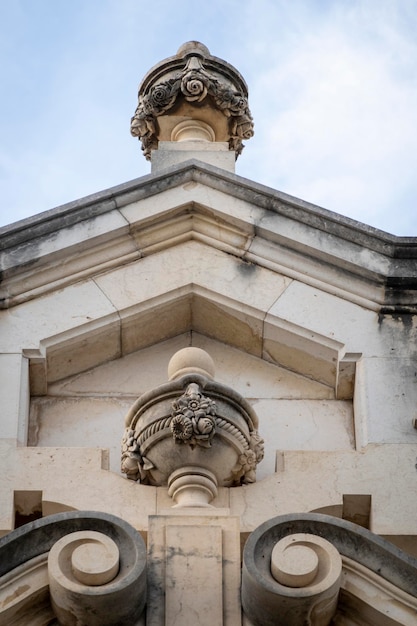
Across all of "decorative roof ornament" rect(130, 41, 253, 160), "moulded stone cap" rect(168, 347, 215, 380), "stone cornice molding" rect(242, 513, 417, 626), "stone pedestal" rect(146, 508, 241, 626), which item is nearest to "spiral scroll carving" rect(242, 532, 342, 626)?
"stone cornice molding" rect(242, 513, 417, 626)

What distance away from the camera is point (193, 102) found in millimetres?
14070

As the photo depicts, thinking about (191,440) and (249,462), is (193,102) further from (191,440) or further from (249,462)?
(191,440)

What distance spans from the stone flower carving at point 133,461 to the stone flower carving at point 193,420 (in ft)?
1.03

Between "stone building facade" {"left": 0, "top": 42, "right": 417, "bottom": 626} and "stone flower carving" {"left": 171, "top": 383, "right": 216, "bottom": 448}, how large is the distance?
13mm

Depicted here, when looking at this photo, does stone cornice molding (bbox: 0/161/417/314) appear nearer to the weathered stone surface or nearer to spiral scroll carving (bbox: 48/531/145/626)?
the weathered stone surface

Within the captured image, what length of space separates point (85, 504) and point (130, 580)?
156 centimetres

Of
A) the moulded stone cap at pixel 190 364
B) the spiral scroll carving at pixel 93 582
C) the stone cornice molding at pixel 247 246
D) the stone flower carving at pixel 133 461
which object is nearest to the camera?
Answer: the spiral scroll carving at pixel 93 582

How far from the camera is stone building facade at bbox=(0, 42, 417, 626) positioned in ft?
32.3

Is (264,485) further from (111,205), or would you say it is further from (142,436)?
(111,205)

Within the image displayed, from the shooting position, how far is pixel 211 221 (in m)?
12.7

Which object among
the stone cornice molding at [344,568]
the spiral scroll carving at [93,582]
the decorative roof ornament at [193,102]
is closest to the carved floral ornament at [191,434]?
the stone cornice molding at [344,568]

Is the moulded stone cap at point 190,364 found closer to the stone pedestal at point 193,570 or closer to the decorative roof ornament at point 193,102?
the stone pedestal at point 193,570

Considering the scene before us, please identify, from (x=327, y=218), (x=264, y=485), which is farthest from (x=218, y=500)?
(x=327, y=218)

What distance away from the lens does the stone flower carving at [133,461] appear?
36.7 feet
